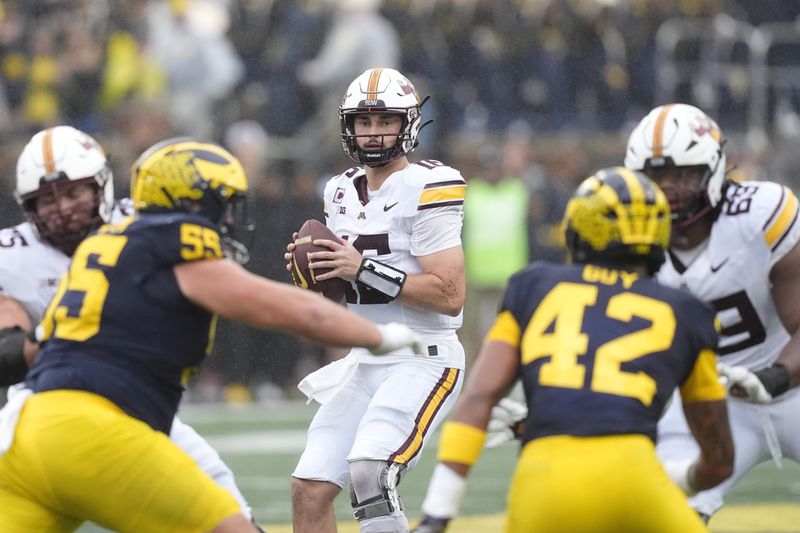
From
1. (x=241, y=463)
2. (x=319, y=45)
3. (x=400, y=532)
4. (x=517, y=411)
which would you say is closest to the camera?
(x=517, y=411)

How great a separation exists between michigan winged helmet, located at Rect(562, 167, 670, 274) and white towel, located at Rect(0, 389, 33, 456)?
66.6 inches

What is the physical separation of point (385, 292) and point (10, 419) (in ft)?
5.89

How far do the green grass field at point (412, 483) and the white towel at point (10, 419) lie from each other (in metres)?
3.13

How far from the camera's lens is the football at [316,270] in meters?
5.77

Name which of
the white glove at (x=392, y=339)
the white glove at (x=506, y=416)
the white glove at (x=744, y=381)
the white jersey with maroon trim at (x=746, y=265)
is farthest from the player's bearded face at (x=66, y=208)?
the white glove at (x=744, y=381)

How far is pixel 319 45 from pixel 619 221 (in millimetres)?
10218

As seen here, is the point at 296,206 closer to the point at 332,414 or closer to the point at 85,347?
the point at 332,414

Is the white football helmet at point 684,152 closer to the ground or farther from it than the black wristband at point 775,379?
farther from it

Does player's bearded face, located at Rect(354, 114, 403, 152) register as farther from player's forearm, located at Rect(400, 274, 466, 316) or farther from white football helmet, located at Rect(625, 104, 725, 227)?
white football helmet, located at Rect(625, 104, 725, 227)

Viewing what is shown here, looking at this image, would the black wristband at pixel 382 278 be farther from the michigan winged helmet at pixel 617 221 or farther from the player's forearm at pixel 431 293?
the michigan winged helmet at pixel 617 221

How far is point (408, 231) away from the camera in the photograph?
5859 mm

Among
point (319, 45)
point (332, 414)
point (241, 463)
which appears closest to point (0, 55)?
point (319, 45)

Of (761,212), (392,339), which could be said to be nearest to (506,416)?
(392,339)

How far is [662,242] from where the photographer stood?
4219 millimetres
